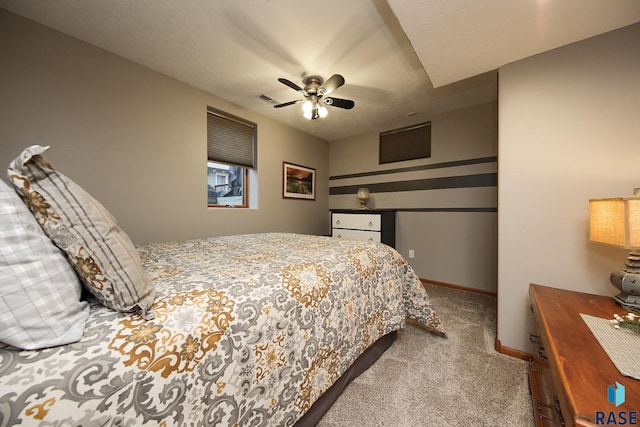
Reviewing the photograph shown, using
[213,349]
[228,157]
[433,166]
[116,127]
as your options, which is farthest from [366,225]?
[116,127]

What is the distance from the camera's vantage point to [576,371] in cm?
72

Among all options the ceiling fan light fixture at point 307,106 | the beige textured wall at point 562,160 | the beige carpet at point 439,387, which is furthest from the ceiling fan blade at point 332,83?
the beige carpet at point 439,387

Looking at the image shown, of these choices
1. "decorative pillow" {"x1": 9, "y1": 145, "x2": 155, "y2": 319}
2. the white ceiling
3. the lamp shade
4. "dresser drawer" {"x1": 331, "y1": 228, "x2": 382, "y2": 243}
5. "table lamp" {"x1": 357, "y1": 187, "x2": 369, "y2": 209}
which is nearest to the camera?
"decorative pillow" {"x1": 9, "y1": 145, "x2": 155, "y2": 319}

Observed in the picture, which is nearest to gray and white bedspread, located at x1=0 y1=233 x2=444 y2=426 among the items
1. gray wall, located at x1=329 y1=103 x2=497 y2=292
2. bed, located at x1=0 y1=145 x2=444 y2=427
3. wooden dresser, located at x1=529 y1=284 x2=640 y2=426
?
bed, located at x1=0 y1=145 x2=444 y2=427

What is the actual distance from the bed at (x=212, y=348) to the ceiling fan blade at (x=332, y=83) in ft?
4.86

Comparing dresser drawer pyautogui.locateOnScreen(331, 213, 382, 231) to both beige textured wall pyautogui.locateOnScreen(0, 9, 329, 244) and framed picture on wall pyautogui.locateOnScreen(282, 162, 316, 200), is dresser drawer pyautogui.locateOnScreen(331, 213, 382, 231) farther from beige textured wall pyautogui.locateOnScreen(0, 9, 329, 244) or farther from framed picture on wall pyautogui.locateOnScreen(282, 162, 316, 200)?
beige textured wall pyautogui.locateOnScreen(0, 9, 329, 244)

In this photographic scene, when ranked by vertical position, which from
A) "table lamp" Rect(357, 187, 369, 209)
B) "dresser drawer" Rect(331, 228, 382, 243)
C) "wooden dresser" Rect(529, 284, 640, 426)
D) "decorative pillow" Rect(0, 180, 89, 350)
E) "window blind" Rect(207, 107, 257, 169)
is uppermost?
"window blind" Rect(207, 107, 257, 169)

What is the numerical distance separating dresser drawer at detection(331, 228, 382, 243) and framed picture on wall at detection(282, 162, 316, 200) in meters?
0.82

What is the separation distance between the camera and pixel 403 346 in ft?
6.07

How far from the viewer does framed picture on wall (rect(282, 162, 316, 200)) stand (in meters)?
3.68

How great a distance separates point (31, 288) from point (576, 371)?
151 cm

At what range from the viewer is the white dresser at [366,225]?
3400 mm

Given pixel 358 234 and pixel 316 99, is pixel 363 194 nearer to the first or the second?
pixel 358 234

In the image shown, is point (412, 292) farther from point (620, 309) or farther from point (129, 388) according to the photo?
point (129, 388)
